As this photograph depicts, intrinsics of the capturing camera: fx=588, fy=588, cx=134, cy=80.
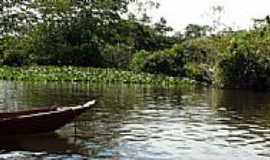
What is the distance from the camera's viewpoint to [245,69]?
39.7 m

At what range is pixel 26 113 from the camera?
14430 mm

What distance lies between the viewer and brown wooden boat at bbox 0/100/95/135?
1334 centimetres

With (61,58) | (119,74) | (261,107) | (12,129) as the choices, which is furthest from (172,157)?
(61,58)

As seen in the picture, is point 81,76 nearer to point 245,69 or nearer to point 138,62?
point 138,62

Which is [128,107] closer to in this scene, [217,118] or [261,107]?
[217,118]

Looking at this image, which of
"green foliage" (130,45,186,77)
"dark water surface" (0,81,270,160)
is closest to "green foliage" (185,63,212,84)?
"green foliage" (130,45,186,77)

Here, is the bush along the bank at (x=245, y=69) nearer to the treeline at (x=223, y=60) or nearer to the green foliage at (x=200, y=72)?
the treeline at (x=223, y=60)

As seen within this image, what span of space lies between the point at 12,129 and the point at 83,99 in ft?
39.6

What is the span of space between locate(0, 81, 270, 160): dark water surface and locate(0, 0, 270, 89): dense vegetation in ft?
49.4

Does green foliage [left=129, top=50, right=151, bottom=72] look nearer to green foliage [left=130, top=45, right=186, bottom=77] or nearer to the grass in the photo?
green foliage [left=130, top=45, right=186, bottom=77]

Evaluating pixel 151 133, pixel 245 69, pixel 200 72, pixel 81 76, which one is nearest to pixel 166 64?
pixel 200 72

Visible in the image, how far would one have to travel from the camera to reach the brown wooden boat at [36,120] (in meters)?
13.3

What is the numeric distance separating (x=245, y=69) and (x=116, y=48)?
2064 cm

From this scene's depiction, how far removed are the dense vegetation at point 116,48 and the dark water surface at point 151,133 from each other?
49.4 feet
